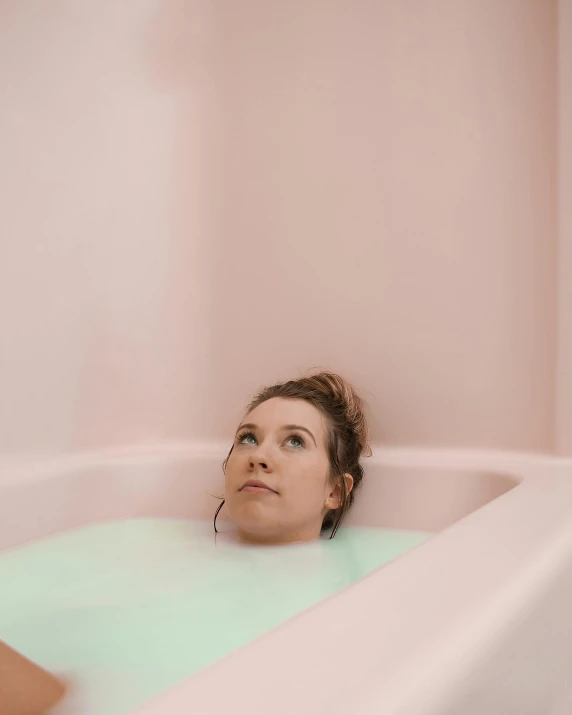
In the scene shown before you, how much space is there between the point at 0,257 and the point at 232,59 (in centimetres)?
76

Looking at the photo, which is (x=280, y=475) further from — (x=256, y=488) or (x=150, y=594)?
(x=150, y=594)

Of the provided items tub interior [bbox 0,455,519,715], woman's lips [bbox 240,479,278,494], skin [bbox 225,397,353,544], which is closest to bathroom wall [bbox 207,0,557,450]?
tub interior [bbox 0,455,519,715]

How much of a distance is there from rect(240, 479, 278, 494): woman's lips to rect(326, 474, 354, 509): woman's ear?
0.46 ft

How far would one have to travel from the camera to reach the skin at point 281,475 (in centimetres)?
127

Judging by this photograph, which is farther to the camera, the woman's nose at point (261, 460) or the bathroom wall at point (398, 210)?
the bathroom wall at point (398, 210)

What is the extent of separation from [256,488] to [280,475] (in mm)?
46

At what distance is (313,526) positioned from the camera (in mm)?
1329

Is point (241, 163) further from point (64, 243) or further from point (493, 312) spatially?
point (493, 312)

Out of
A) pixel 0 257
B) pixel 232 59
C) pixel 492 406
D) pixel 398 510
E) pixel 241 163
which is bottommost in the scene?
pixel 398 510

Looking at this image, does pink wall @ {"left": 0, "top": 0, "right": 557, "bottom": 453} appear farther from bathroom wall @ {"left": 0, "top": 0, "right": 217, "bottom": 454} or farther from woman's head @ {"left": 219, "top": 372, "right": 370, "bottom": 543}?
woman's head @ {"left": 219, "top": 372, "right": 370, "bottom": 543}

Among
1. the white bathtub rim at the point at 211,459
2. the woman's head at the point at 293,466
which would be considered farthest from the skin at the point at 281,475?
the white bathtub rim at the point at 211,459

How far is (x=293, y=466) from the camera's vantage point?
1.28 m

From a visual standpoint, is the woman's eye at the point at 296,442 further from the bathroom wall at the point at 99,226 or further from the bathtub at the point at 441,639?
the bathroom wall at the point at 99,226

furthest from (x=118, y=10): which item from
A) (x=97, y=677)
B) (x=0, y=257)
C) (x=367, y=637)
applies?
(x=367, y=637)
